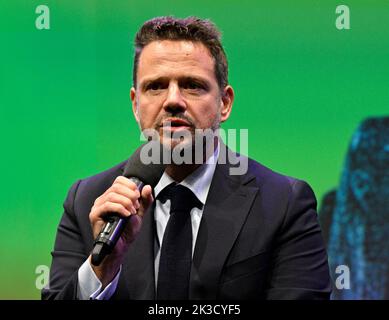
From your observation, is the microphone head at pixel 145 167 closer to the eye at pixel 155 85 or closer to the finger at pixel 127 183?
the finger at pixel 127 183

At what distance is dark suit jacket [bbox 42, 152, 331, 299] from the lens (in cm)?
179

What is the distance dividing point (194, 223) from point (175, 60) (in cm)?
48

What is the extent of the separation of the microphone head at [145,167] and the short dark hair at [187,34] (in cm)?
41

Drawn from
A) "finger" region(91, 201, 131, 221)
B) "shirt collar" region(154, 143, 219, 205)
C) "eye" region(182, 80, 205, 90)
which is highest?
"eye" region(182, 80, 205, 90)

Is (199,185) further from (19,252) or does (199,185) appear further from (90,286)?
(19,252)

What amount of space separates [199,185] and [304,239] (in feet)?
1.14

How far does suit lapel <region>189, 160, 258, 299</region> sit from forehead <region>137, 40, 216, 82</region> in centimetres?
31

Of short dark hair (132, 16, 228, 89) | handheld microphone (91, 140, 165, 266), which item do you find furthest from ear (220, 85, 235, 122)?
handheld microphone (91, 140, 165, 266)

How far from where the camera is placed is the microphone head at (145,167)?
1674 mm

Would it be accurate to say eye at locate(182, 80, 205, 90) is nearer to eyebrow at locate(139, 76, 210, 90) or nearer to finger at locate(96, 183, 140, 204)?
eyebrow at locate(139, 76, 210, 90)

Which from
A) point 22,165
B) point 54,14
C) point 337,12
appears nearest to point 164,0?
point 54,14

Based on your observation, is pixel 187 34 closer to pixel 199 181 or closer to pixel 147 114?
pixel 147 114

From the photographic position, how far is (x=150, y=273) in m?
1.82

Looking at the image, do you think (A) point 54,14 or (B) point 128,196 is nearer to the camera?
(B) point 128,196
